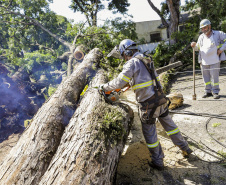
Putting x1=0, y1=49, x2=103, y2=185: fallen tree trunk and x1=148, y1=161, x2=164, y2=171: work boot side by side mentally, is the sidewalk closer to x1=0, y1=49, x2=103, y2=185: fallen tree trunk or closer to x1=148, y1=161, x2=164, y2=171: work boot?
x1=148, y1=161, x2=164, y2=171: work boot

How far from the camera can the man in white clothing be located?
175 inches

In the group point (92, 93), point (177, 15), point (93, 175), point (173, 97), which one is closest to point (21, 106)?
point (92, 93)

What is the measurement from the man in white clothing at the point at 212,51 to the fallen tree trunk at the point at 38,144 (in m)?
3.66

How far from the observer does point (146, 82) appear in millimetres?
2541

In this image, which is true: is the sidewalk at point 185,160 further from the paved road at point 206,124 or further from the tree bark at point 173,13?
the tree bark at point 173,13

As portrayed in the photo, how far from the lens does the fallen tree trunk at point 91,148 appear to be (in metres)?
1.73

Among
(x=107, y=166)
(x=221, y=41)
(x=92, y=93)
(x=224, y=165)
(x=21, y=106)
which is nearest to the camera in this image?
Result: (x=107, y=166)

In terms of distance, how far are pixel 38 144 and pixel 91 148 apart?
0.96 meters

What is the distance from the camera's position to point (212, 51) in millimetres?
4531

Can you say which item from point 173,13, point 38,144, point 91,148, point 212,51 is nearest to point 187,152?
point 91,148

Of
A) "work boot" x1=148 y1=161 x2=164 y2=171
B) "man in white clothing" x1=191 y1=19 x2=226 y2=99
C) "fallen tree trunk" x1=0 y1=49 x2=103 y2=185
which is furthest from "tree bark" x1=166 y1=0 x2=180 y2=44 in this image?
"work boot" x1=148 y1=161 x2=164 y2=171

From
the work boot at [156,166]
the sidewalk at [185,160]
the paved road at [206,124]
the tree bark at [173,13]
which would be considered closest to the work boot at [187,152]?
the sidewalk at [185,160]

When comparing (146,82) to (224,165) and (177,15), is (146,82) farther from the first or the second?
(177,15)

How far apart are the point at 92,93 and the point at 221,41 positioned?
3691mm
